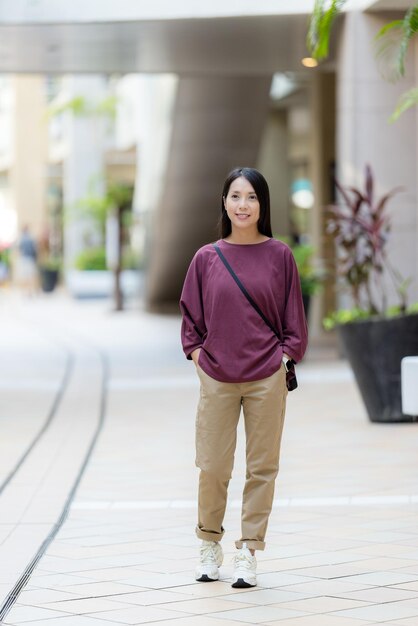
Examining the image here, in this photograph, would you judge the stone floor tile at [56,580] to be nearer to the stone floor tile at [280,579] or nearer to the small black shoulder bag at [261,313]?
the stone floor tile at [280,579]

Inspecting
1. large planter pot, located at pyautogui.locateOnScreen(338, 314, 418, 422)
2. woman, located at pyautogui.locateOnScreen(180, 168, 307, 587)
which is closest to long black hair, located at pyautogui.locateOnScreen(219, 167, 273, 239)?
woman, located at pyautogui.locateOnScreen(180, 168, 307, 587)

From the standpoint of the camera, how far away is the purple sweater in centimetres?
558

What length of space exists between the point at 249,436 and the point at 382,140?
964 centimetres

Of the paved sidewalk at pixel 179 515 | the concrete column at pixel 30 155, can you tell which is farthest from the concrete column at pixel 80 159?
the paved sidewalk at pixel 179 515

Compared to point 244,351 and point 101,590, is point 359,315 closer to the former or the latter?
point 244,351

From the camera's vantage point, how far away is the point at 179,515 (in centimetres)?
734

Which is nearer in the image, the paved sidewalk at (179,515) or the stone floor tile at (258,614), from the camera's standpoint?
the stone floor tile at (258,614)

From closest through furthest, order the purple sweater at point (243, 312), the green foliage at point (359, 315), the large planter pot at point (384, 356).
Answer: the purple sweater at point (243, 312) < the large planter pot at point (384, 356) < the green foliage at point (359, 315)

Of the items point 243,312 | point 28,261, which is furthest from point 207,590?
point 28,261

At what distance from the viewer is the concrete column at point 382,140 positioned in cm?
1470

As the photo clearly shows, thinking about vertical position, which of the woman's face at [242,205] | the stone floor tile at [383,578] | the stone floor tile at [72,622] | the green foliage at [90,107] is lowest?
the stone floor tile at [383,578]

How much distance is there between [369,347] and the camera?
10.8 m

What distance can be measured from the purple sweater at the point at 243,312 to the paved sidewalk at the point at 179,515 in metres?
0.93

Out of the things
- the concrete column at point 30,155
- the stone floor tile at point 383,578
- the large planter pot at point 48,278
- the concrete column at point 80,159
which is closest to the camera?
the stone floor tile at point 383,578
